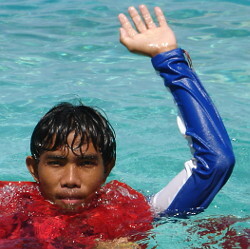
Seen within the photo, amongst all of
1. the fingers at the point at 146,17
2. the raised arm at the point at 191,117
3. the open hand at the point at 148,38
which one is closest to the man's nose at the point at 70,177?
the raised arm at the point at 191,117

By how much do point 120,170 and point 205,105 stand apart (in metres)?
2.03

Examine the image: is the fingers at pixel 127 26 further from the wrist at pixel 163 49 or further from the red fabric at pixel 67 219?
the red fabric at pixel 67 219

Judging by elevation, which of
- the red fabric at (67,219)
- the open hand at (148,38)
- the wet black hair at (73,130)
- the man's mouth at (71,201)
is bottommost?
the red fabric at (67,219)

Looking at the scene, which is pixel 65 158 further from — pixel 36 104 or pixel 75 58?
pixel 75 58

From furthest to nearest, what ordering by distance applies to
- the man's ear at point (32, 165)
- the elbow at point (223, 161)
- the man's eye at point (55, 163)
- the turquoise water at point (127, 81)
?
the turquoise water at point (127, 81) → the man's ear at point (32, 165) → the man's eye at point (55, 163) → the elbow at point (223, 161)

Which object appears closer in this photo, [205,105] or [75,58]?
[205,105]

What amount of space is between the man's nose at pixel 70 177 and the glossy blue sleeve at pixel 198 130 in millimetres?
505

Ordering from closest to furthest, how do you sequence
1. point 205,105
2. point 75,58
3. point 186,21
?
point 205,105, point 75,58, point 186,21

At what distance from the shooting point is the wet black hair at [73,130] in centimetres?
356

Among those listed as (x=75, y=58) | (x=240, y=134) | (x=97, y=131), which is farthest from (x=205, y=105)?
(x=75, y=58)

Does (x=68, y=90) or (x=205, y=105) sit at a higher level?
(x=205, y=105)

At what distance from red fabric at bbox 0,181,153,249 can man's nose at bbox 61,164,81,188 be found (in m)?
0.21

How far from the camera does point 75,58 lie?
7.60m

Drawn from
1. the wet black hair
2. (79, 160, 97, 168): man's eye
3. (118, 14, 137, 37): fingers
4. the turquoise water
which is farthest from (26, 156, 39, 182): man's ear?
(118, 14, 137, 37): fingers
